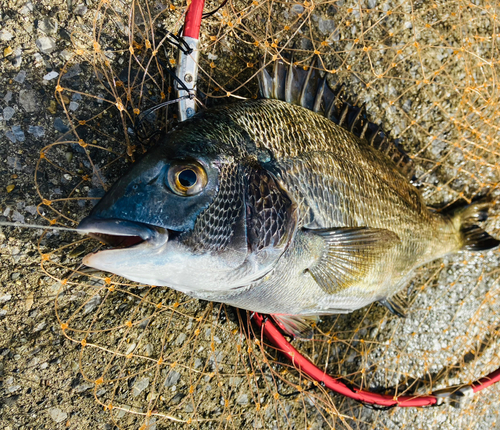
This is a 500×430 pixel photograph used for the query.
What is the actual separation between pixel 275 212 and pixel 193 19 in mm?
987

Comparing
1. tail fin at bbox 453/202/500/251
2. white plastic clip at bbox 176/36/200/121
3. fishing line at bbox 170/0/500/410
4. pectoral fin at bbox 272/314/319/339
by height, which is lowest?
fishing line at bbox 170/0/500/410

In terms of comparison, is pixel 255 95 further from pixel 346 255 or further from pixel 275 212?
pixel 346 255

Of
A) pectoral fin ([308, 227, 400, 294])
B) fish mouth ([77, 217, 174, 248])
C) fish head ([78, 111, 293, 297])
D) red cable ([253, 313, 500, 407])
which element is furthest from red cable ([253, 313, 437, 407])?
fish mouth ([77, 217, 174, 248])

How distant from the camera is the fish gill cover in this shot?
169 centimetres

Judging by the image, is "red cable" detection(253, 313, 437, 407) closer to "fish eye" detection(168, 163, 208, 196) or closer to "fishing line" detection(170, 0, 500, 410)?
"fishing line" detection(170, 0, 500, 410)

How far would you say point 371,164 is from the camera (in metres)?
1.76

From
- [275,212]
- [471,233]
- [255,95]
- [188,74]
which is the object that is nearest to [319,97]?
[255,95]

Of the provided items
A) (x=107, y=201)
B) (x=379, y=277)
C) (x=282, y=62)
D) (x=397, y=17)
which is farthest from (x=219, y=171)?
(x=397, y=17)

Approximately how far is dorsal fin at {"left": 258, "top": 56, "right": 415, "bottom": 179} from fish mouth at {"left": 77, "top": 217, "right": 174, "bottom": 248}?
88cm

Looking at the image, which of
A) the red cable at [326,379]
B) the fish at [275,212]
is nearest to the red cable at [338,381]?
the red cable at [326,379]

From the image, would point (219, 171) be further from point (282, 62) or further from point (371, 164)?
point (371, 164)

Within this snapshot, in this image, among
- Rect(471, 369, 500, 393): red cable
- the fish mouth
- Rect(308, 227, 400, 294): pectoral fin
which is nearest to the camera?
the fish mouth

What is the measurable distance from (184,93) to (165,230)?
780mm

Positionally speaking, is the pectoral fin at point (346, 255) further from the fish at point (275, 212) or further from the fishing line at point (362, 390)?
the fishing line at point (362, 390)
